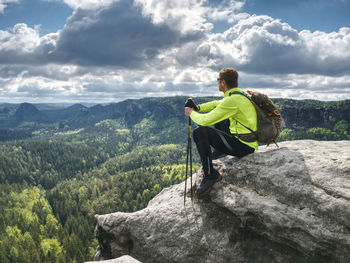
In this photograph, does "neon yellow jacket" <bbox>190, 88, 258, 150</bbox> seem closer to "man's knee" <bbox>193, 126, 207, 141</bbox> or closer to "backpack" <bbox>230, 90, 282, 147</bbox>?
"backpack" <bbox>230, 90, 282, 147</bbox>

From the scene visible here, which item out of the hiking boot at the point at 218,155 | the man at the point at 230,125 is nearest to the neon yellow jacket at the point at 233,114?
the man at the point at 230,125

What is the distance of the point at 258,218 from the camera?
9031 mm

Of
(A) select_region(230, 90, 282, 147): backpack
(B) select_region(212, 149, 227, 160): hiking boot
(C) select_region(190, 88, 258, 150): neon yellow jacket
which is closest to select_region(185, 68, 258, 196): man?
(C) select_region(190, 88, 258, 150): neon yellow jacket

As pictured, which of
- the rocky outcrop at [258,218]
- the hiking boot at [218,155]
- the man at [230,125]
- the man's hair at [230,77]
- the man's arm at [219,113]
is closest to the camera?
the rocky outcrop at [258,218]

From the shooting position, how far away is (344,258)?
7.36m

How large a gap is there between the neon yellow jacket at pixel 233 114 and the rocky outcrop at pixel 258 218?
180 centimetres

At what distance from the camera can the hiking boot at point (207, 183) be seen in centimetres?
1021

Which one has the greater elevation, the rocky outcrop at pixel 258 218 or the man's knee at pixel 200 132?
the man's knee at pixel 200 132

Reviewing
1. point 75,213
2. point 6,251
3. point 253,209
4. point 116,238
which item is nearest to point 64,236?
point 6,251

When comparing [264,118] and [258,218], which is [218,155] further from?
[258,218]

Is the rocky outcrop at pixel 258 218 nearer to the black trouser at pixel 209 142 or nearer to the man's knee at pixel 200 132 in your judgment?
the black trouser at pixel 209 142

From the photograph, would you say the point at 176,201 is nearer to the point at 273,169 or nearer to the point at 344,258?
the point at 273,169

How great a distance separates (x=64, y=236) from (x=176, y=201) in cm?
8591

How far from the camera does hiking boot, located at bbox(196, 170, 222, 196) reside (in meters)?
10.2
